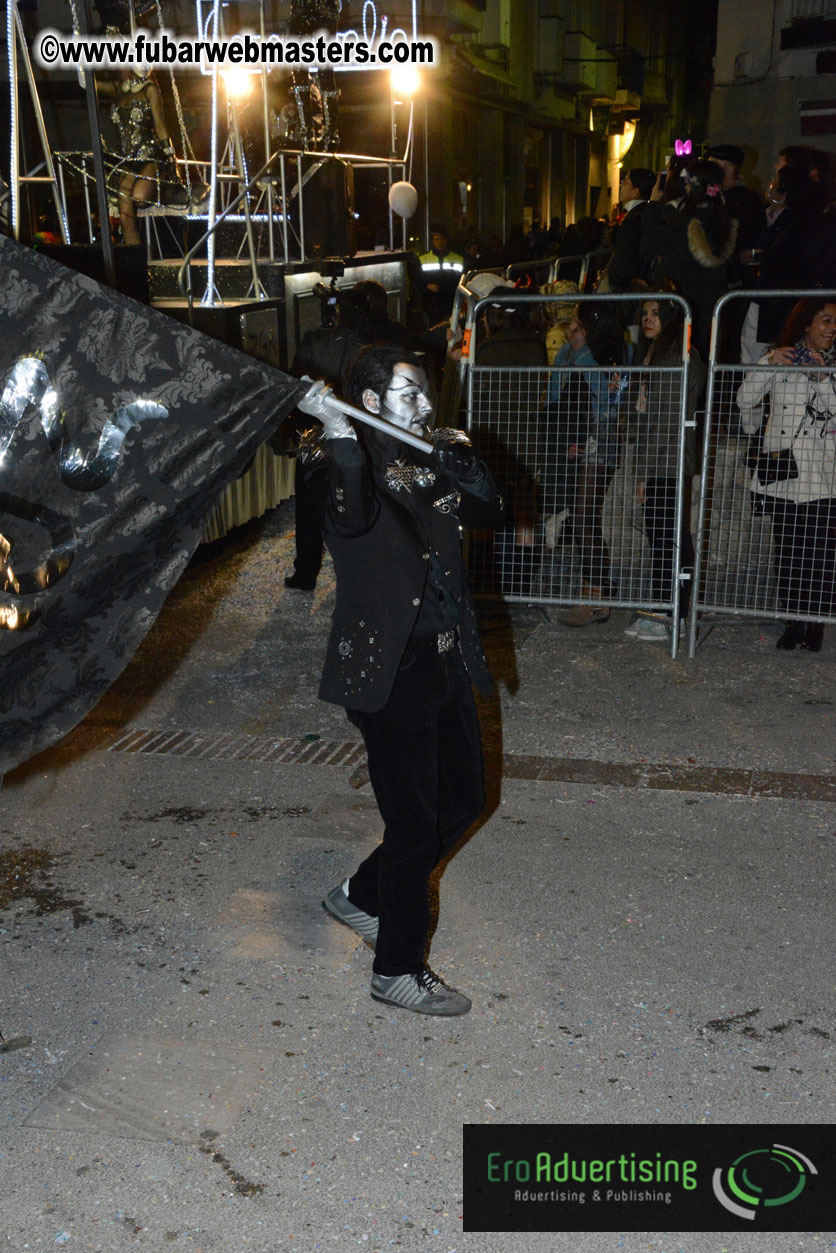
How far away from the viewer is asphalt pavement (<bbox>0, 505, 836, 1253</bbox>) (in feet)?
10.2

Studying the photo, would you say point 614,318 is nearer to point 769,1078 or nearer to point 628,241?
point 628,241

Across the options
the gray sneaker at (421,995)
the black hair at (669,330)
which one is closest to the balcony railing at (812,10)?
the black hair at (669,330)

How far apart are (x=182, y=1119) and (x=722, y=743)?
3422 millimetres

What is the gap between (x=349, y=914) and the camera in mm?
4223

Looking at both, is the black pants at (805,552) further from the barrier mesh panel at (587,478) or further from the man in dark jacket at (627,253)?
the man in dark jacket at (627,253)

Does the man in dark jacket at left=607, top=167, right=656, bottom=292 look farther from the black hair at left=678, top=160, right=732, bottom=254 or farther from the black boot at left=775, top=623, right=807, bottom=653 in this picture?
the black boot at left=775, top=623, right=807, bottom=653

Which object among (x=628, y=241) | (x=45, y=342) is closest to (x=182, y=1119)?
(x=45, y=342)

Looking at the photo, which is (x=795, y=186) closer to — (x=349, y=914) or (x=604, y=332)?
(x=604, y=332)

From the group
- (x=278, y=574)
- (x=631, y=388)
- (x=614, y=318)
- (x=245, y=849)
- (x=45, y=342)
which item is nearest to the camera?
(x=45, y=342)

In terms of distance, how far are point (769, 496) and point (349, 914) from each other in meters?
4.18

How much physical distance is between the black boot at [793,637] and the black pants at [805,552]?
98mm

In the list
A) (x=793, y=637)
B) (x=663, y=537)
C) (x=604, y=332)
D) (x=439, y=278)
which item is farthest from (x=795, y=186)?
(x=439, y=278)

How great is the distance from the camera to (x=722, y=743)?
5906mm

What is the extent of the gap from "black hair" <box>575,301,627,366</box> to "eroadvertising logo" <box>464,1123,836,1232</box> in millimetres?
5660
